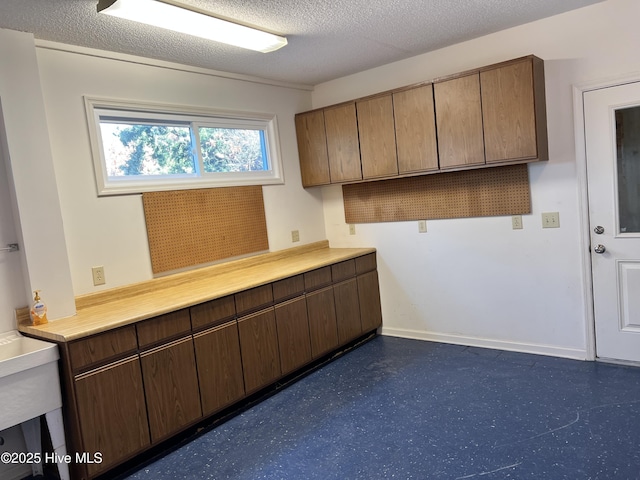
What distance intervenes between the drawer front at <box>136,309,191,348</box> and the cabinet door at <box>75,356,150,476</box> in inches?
4.8

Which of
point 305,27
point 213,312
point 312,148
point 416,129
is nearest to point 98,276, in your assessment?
point 213,312

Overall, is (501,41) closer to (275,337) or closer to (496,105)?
(496,105)

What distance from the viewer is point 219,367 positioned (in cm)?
294

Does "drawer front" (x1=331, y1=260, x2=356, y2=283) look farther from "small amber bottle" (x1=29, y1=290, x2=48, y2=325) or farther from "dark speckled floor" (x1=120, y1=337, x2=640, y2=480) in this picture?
"small amber bottle" (x1=29, y1=290, x2=48, y2=325)

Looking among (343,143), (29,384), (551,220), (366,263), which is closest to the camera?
(29,384)

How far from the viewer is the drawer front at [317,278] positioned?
362 centimetres

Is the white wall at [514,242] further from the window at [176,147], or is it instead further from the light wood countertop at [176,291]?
the window at [176,147]

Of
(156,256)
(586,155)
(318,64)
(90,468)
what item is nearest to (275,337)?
(156,256)

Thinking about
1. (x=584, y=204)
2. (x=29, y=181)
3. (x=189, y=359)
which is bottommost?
(x=189, y=359)

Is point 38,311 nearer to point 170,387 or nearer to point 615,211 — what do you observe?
point 170,387

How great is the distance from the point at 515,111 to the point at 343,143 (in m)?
1.49

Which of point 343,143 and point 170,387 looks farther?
point 343,143

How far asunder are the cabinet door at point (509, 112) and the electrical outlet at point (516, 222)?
0.51 metres

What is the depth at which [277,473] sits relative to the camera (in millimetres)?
2373
